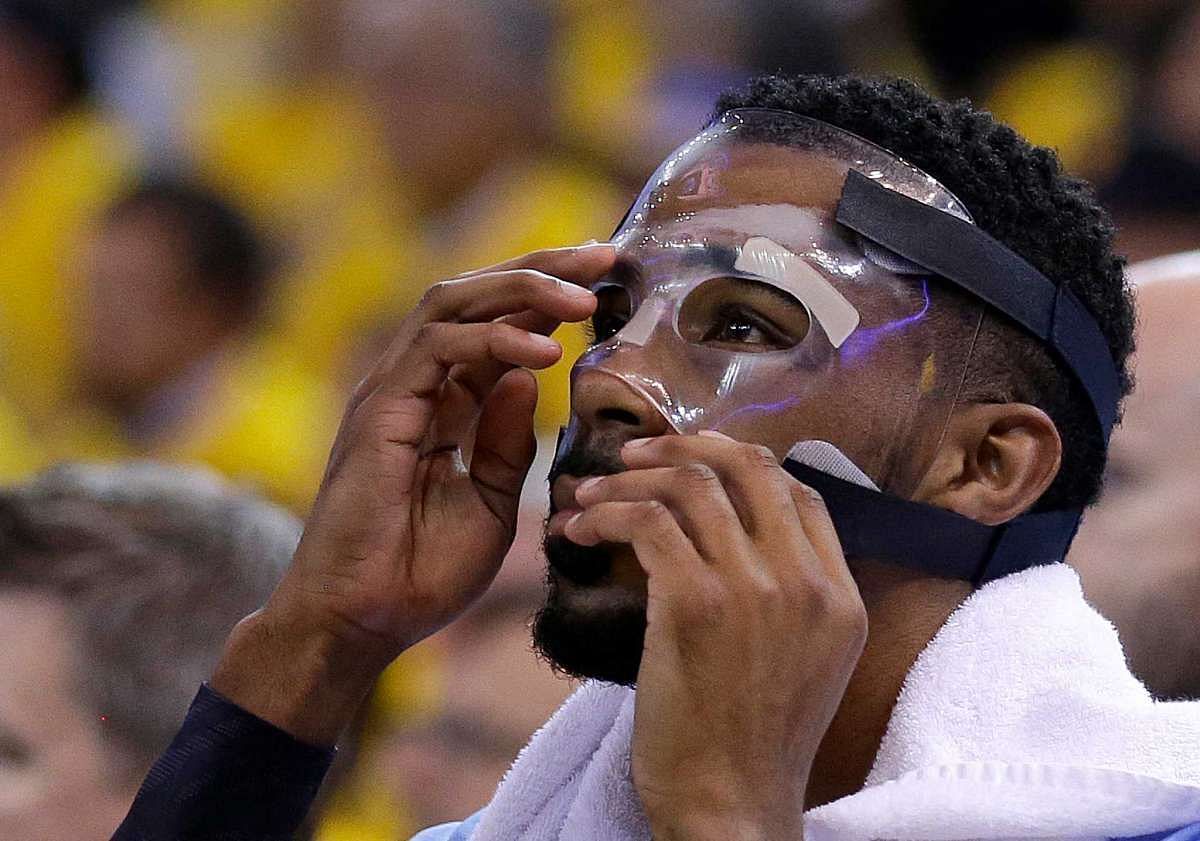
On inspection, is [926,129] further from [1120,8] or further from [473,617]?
[1120,8]

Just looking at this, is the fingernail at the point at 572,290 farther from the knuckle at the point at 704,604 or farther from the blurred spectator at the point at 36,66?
the blurred spectator at the point at 36,66

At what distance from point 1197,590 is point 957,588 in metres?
0.85

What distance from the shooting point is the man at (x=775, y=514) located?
1.30 m

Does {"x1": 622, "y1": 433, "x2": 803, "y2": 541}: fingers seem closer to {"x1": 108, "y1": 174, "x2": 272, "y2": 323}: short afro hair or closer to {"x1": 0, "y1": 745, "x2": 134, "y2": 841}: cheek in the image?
{"x1": 0, "y1": 745, "x2": 134, "y2": 841}: cheek

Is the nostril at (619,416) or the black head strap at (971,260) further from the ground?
the black head strap at (971,260)

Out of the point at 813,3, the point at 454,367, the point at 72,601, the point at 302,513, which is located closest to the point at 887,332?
the point at 454,367

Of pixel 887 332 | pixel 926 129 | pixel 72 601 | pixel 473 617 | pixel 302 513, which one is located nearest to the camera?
pixel 887 332

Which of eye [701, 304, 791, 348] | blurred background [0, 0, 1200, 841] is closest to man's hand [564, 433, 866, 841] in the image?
eye [701, 304, 791, 348]

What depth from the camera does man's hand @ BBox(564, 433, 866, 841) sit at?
127cm

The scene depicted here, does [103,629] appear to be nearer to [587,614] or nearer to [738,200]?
[587,614]

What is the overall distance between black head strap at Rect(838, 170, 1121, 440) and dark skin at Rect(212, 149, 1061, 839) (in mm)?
92

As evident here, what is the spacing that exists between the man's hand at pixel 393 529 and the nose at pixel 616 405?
0.27 feet

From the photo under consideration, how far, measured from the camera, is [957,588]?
1.60 m

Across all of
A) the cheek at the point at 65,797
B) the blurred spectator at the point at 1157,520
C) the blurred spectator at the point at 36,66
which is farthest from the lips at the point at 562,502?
the blurred spectator at the point at 36,66
